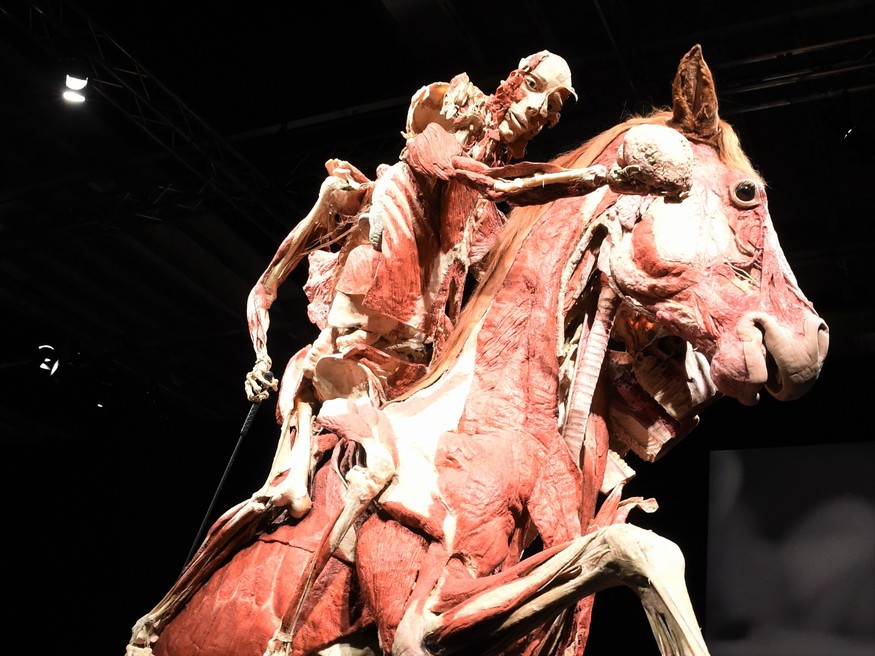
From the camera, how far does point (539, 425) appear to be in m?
2.12

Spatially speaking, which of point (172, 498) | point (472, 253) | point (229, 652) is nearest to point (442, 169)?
point (472, 253)

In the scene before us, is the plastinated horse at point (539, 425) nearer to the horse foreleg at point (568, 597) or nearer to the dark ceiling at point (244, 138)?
the horse foreleg at point (568, 597)

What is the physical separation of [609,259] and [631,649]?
7.61 ft

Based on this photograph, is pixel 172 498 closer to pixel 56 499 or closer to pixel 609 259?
pixel 56 499

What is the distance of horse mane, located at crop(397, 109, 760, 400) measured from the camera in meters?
2.29

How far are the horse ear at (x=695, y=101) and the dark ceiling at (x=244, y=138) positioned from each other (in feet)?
4.18

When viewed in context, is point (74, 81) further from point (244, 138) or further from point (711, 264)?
point (711, 264)

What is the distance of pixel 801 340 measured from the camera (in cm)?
199

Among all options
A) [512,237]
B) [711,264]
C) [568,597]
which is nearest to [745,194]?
[711,264]

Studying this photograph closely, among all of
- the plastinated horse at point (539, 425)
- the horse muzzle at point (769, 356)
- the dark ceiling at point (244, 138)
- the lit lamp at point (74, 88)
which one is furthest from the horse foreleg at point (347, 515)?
the lit lamp at point (74, 88)

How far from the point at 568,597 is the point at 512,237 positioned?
0.98 metres

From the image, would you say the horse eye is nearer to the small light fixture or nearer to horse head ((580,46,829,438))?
horse head ((580,46,829,438))

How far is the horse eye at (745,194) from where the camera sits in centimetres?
218

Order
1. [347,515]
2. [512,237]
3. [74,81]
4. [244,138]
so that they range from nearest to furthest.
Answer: [347,515]
[512,237]
[74,81]
[244,138]
